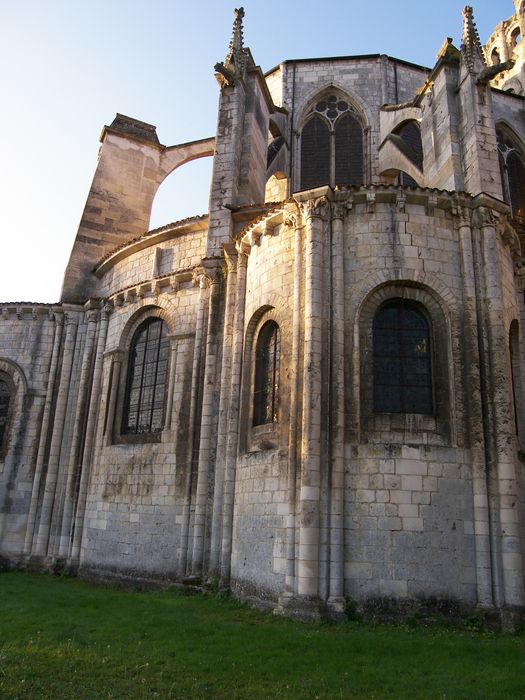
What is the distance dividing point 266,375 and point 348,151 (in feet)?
42.1

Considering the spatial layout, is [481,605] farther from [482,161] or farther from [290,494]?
[482,161]

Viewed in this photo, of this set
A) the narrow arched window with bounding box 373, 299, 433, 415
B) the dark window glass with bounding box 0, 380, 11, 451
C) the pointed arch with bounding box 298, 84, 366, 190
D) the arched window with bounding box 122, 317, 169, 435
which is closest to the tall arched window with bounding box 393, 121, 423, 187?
the pointed arch with bounding box 298, 84, 366, 190

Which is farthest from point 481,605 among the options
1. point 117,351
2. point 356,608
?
point 117,351

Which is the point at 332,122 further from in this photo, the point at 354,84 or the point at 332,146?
the point at 354,84

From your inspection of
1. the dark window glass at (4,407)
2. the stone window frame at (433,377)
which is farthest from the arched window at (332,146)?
the dark window glass at (4,407)

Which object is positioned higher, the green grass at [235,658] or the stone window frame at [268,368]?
the stone window frame at [268,368]

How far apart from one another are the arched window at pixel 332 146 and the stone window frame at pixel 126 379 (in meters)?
8.45

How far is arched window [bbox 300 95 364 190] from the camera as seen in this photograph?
20938 mm

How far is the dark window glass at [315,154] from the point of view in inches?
827

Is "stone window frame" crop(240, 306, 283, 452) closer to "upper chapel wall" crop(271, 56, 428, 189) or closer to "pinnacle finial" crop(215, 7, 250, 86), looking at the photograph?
"pinnacle finial" crop(215, 7, 250, 86)

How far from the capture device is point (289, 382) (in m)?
10.4

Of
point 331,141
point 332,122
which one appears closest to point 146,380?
point 331,141

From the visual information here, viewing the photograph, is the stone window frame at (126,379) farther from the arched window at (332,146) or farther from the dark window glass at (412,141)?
the dark window glass at (412,141)

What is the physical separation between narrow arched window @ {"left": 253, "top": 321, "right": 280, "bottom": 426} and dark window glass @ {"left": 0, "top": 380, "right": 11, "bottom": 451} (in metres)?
9.66
